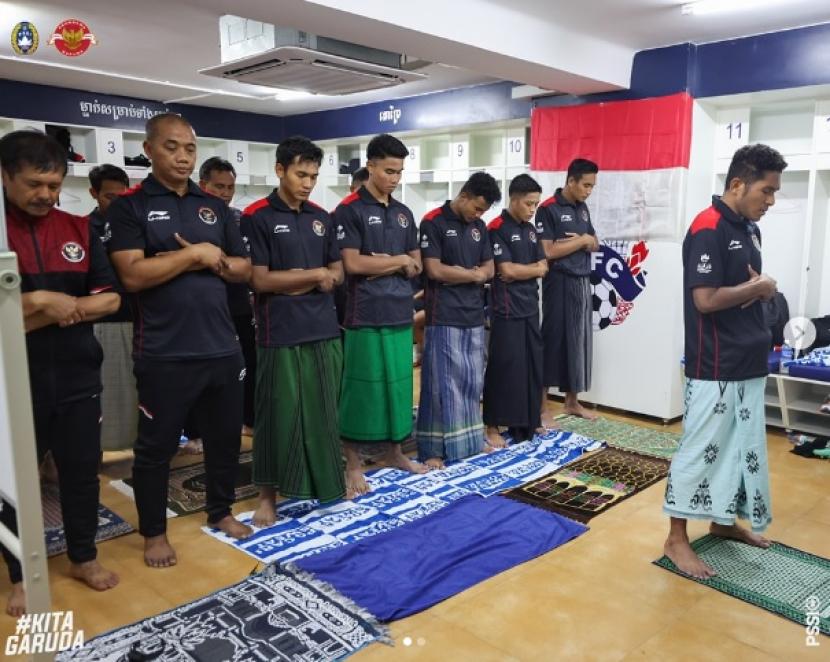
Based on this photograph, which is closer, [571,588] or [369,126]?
[571,588]

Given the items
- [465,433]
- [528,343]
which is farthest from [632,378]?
[465,433]

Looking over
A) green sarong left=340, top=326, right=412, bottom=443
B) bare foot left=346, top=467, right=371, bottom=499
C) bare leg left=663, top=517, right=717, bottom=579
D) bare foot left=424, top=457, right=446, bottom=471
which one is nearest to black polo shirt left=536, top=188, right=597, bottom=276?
green sarong left=340, top=326, right=412, bottom=443

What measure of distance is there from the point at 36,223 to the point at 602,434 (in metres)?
3.43

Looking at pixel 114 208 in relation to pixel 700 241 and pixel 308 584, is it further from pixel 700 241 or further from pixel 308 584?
pixel 700 241

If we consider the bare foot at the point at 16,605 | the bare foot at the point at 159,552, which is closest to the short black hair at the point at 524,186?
the bare foot at the point at 159,552

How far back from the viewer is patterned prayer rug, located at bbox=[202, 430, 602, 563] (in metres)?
2.92

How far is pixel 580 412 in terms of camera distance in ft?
15.8

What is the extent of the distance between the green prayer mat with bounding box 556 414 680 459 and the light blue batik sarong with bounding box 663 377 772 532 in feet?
4.73

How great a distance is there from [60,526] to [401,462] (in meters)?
1.67

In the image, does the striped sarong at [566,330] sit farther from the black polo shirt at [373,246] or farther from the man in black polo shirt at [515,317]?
the black polo shirt at [373,246]

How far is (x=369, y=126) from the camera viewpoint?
715cm

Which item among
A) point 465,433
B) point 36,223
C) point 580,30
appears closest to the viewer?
point 36,223

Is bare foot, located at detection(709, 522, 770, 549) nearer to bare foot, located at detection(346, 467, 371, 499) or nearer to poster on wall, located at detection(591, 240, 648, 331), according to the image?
bare foot, located at detection(346, 467, 371, 499)

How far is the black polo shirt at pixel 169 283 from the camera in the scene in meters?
2.55
